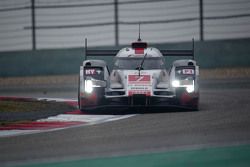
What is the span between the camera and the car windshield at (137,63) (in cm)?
1465

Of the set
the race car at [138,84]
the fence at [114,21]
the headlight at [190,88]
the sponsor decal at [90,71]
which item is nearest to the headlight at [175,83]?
the race car at [138,84]

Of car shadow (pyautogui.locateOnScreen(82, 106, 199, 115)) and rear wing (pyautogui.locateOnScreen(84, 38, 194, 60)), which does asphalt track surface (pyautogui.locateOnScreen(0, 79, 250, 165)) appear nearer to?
car shadow (pyautogui.locateOnScreen(82, 106, 199, 115))

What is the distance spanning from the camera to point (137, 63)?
48.3 ft

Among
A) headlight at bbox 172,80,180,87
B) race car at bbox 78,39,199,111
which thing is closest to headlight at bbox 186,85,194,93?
race car at bbox 78,39,199,111

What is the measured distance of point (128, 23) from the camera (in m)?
23.5

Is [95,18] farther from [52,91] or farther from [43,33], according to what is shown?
[52,91]

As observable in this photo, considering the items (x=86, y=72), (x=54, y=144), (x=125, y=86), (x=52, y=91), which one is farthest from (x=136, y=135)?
(x=52, y=91)

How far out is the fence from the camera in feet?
75.8

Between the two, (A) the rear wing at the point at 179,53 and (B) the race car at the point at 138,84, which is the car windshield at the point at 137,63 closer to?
(B) the race car at the point at 138,84

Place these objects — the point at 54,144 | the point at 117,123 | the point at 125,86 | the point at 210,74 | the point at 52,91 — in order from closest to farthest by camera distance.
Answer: the point at 54,144, the point at 117,123, the point at 125,86, the point at 52,91, the point at 210,74

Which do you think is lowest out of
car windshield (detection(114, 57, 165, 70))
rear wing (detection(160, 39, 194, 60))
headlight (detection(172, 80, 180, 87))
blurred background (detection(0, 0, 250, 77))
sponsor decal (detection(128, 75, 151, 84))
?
headlight (detection(172, 80, 180, 87))

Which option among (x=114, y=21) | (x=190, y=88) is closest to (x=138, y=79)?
(x=190, y=88)

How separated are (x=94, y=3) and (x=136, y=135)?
13453mm

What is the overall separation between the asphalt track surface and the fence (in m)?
8.64
